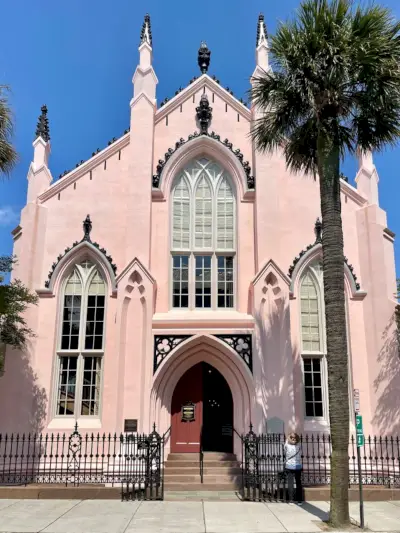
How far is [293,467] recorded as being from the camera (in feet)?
39.4

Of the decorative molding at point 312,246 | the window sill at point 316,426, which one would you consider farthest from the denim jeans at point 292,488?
the decorative molding at point 312,246

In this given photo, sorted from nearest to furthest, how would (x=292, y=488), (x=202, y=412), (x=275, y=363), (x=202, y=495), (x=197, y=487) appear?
(x=292, y=488), (x=202, y=495), (x=197, y=487), (x=275, y=363), (x=202, y=412)

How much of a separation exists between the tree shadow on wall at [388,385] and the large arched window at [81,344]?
Answer: 329 inches

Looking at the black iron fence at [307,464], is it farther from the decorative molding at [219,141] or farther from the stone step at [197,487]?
the decorative molding at [219,141]

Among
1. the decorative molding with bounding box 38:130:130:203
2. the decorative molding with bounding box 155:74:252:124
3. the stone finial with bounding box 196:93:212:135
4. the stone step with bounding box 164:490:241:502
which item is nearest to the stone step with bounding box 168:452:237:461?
the stone step with bounding box 164:490:241:502

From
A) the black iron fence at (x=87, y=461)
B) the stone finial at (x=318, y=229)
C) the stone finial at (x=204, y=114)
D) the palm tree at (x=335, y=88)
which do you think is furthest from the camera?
the stone finial at (x=204, y=114)

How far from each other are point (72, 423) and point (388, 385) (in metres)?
9.40

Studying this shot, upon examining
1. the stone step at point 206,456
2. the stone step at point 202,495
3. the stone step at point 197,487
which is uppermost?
the stone step at point 206,456

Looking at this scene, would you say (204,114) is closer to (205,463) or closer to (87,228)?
(87,228)

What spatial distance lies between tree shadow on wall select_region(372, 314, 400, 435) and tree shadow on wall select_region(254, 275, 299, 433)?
252cm

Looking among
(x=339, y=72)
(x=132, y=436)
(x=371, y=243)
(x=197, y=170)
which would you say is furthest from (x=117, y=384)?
(x=339, y=72)

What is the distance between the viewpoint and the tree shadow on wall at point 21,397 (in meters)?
14.8

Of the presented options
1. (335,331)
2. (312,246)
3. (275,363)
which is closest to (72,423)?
(275,363)

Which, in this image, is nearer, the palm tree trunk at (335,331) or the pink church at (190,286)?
the palm tree trunk at (335,331)
